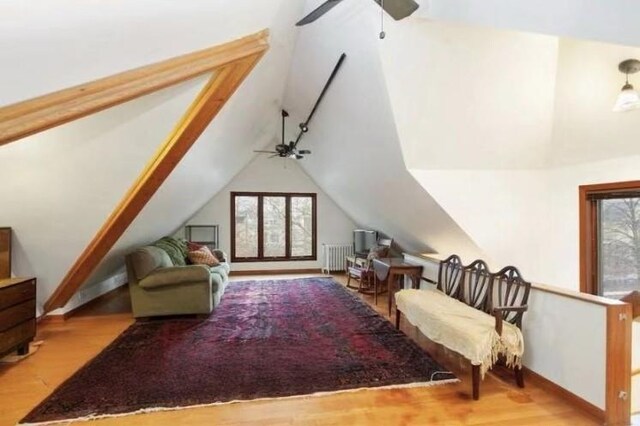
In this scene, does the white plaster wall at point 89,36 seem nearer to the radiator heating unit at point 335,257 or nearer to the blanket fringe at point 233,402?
the blanket fringe at point 233,402

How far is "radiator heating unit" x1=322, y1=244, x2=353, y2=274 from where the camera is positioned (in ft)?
25.0

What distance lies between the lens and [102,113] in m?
2.20

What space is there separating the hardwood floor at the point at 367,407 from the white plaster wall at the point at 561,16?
2.26 metres

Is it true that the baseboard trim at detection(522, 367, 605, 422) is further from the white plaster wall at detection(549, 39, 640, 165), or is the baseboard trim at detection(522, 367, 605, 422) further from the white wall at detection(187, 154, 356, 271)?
the white wall at detection(187, 154, 356, 271)

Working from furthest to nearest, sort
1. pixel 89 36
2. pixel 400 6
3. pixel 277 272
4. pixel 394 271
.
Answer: pixel 277 272, pixel 394 271, pixel 400 6, pixel 89 36

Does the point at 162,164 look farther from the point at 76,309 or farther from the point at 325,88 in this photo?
the point at 76,309

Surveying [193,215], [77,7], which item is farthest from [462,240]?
[193,215]

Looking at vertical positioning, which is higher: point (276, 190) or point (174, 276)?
point (276, 190)

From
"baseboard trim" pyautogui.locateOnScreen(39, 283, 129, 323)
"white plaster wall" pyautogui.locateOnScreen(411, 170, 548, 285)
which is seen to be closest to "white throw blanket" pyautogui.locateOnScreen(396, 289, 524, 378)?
"white plaster wall" pyautogui.locateOnScreen(411, 170, 548, 285)

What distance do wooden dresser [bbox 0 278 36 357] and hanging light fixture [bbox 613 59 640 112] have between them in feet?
15.9

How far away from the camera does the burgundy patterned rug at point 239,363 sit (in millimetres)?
2488

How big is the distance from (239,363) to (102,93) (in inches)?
92.9

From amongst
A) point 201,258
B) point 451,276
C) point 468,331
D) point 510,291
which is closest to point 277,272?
point 201,258

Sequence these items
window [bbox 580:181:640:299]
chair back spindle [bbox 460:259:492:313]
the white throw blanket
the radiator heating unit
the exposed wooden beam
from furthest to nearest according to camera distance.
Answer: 1. the radiator heating unit
2. window [bbox 580:181:640:299]
3. chair back spindle [bbox 460:259:492:313]
4. the white throw blanket
5. the exposed wooden beam
